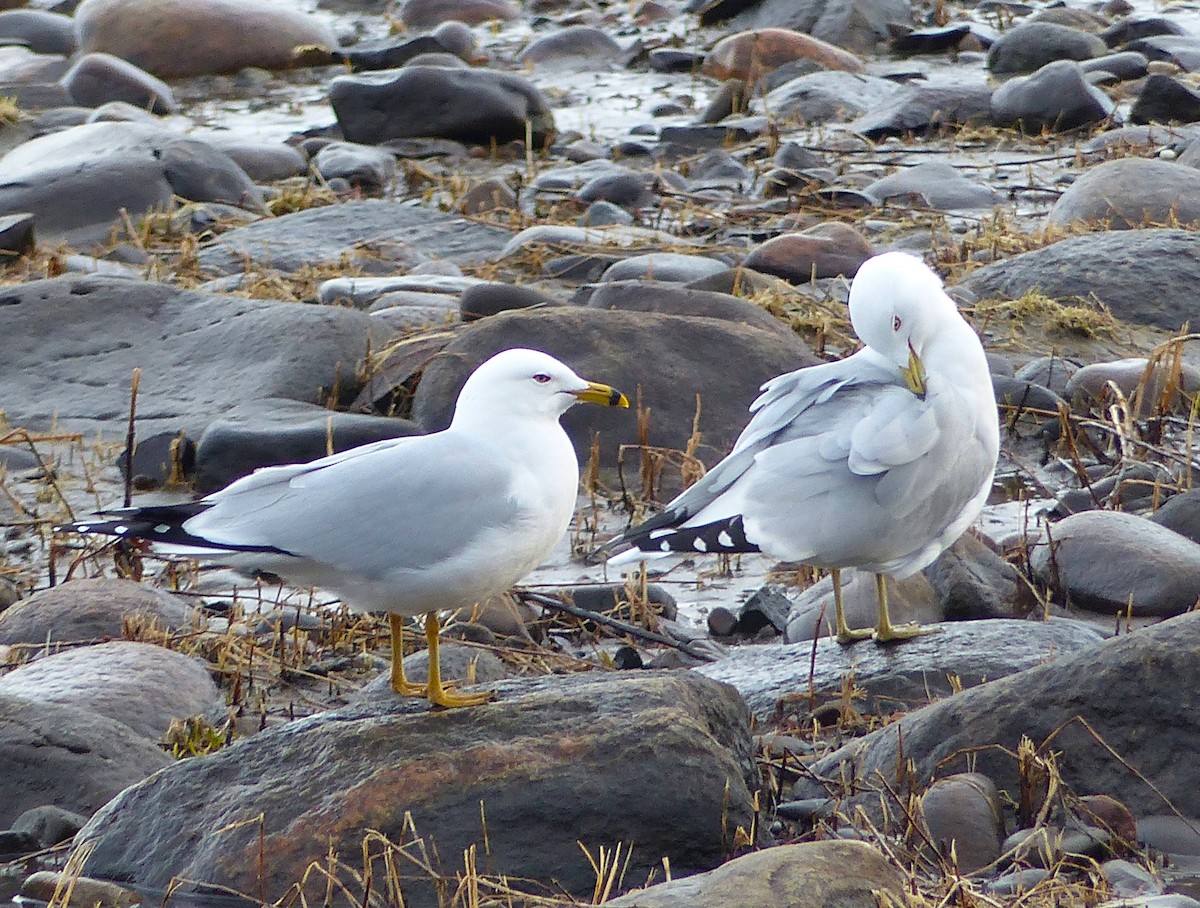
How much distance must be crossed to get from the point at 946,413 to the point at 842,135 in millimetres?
Answer: 8165

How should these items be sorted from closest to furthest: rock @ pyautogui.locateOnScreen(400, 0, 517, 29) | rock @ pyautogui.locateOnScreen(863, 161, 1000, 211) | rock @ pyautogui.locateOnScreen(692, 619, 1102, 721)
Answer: rock @ pyautogui.locateOnScreen(692, 619, 1102, 721) < rock @ pyautogui.locateOnScreen(863, 161, 1000, 211) < rock @ pyautogui.locateOnScreen(400, 0, 517, 29)

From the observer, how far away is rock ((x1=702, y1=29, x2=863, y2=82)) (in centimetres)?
1488

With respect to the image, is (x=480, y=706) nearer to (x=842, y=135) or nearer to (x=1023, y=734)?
(x=1023, y=734)

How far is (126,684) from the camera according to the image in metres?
4.88

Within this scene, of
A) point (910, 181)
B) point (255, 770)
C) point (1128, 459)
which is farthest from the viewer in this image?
point (910, 181)

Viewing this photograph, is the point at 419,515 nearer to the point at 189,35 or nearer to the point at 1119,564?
the point at 1119,564

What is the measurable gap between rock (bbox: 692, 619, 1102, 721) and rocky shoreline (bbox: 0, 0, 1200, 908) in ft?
0.05

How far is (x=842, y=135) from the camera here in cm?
1273

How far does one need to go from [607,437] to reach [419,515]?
3088mm

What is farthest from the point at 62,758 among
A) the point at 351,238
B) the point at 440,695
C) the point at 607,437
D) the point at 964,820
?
the point at 351,238

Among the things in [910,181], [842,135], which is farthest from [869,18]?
[910,181]

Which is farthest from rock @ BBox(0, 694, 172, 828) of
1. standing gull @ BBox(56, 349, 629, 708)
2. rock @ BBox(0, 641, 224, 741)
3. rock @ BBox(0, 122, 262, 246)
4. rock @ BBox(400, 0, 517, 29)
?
rock @ BBox(400, 0, 517, 29)

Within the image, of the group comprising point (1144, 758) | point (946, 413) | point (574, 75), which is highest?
point (946, 413)

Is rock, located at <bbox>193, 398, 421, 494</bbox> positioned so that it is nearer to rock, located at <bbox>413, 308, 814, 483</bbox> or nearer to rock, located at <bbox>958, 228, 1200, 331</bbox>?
rock, located at <bbox>413, 308, 814, 483</bbox>
